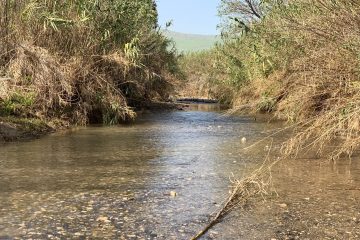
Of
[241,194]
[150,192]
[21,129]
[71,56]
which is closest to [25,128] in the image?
[21,129]

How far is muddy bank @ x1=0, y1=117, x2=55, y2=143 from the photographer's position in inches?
594

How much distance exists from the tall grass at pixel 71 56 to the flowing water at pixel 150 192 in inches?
169

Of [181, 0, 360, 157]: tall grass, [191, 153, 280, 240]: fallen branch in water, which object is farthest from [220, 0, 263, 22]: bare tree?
[191, 153, 280, 240]: fallen branch in water

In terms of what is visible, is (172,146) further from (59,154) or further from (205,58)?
(205,58)

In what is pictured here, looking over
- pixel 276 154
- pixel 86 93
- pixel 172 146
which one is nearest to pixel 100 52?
pixel 86 93

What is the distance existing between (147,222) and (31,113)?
40.8 ft

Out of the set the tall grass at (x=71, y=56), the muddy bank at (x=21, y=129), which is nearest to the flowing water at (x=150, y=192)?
the muddy bank at (x=21, y=129)

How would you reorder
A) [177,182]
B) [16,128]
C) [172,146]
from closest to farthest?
[177,182] < [172,146] < [16,128]

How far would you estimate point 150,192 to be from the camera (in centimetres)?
859

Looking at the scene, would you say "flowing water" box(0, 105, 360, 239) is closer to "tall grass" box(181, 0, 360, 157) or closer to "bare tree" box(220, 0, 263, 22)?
"tall grass" box(181, 0, 360, 157)

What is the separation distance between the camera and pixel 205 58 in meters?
64.9

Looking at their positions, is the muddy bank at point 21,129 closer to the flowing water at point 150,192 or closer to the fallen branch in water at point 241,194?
the flowing water at point 150,192

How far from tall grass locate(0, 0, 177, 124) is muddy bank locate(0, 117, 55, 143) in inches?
31.4

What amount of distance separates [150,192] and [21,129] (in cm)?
880
